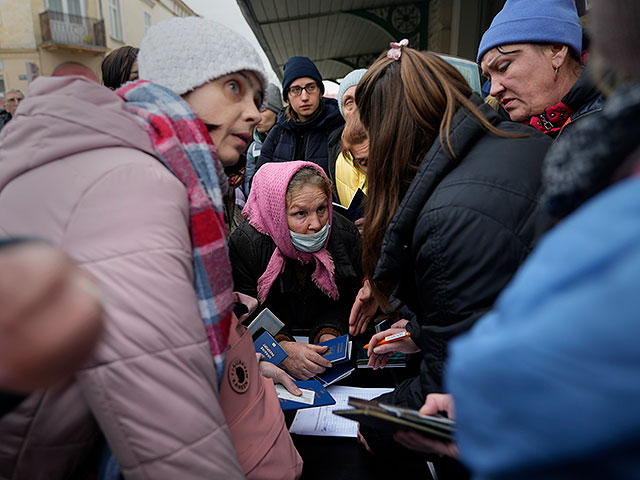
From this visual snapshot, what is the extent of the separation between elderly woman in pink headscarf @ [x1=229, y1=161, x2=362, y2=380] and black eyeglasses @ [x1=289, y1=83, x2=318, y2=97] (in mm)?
1428

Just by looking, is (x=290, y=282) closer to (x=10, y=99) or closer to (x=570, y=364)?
(x=570, y=364)

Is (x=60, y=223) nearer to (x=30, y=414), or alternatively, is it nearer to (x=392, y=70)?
(x=30, y=414)

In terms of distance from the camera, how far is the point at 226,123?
1.02 metres

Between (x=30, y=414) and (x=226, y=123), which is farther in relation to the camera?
(x=226, y=123)

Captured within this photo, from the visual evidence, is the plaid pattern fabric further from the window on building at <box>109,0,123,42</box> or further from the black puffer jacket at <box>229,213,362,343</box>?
the window on building at <box>109,0,123,42</box>

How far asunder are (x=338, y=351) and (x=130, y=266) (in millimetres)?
1163

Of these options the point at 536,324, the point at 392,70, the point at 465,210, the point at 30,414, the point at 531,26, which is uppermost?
the point at 531,26

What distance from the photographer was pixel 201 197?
2.55 ft

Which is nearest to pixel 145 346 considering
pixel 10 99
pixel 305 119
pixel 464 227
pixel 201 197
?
pixel 201 197

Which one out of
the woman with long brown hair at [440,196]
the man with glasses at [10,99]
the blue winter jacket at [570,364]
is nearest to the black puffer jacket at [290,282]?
the woman with long brown hair at [440,196]

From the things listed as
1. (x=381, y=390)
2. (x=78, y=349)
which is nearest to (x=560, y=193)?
(x=78, y=349)

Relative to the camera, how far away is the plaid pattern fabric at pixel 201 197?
758 mm

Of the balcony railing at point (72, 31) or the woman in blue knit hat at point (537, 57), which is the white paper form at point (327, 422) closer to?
the woman in blue knit hat at point (537, 57)

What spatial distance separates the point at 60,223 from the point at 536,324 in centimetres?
65
